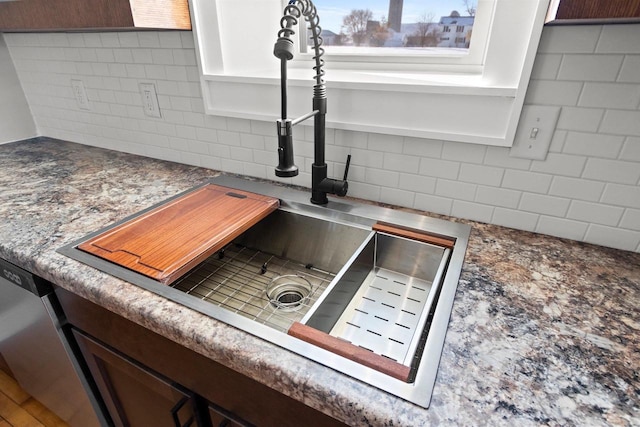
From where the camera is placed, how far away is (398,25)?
1.12 metres

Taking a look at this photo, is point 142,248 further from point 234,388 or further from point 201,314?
point 234,388

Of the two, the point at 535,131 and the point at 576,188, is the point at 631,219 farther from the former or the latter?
the point at 535,131

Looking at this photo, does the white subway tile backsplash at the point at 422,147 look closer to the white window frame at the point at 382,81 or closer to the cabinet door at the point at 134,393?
the white window frame at the point at 382,81

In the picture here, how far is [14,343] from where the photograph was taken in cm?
122

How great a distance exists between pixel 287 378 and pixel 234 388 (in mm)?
179

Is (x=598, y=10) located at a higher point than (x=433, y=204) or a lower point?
higher

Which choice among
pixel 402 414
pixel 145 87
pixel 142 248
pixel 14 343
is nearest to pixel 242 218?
pixel 142 248

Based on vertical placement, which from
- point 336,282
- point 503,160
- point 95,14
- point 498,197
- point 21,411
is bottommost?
point 21,411

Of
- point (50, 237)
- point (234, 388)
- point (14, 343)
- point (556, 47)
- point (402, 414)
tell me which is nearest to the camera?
point (402, 414)

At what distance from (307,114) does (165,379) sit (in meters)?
0.74

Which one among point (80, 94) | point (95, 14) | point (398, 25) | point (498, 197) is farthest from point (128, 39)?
point (498, 197)

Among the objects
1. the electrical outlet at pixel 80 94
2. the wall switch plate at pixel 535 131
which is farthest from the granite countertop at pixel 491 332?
the electrical outlet at pixel 80 94

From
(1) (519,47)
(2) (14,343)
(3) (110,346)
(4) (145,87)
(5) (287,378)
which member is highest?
(1) (519,47)

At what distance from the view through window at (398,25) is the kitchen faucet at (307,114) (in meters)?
0.29
